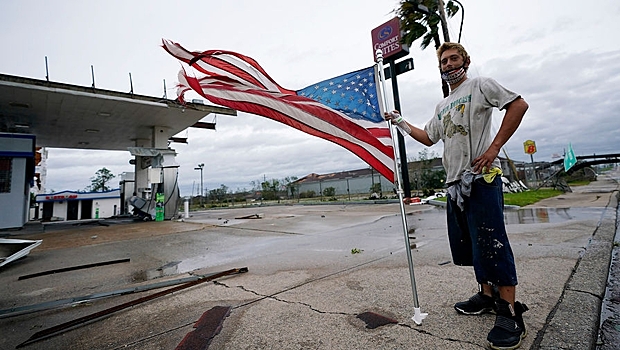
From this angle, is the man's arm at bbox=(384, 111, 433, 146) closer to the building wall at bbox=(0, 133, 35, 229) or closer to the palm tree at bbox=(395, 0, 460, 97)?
the palm tree at bbox=(395, 0, 460, 97)

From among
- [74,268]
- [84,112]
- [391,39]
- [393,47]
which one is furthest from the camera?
[393,47]

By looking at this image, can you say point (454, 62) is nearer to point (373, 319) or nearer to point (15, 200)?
point (373, 319)

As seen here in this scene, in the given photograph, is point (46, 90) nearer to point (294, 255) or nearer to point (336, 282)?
point (294, 255)

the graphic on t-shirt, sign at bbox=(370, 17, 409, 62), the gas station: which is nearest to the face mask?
the graphic on t-shirt

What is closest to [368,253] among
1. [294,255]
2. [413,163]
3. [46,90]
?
[294,255]

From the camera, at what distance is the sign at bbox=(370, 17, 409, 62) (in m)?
14.7

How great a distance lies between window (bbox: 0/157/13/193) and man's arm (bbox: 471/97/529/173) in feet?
57.9

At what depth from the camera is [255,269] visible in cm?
383

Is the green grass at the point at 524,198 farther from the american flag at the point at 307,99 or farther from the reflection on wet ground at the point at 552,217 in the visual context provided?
the american flag at the point at 307,99

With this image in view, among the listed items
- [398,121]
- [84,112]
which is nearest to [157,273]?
[398,121]

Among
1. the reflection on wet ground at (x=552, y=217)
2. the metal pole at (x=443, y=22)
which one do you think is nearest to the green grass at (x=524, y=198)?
the reflection on wet ground at (x=552, y=217)

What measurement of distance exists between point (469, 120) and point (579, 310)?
1.44 metres

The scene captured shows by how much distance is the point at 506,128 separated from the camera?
1783mm

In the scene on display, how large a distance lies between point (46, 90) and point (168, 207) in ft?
22.2
